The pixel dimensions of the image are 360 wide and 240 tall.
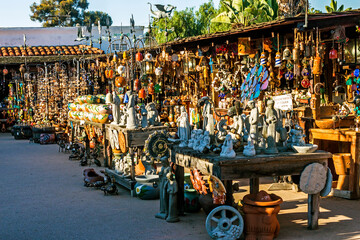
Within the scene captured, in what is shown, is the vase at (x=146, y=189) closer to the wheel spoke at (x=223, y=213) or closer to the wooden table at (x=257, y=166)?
the wooden table at (x=257, y=166)

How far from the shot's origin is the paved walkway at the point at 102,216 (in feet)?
18.0

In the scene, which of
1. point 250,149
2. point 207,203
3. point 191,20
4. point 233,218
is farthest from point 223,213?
point 191,20

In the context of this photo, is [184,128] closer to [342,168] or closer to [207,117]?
[207,117]

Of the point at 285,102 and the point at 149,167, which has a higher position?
the point at 285,102

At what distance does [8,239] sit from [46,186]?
3.24 metres

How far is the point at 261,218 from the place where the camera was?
503cm

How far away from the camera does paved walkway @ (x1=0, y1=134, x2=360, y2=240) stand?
5.48m

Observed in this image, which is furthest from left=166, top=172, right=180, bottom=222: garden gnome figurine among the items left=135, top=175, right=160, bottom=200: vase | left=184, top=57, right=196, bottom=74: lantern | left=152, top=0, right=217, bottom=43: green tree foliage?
left=152, top=0, right=217, bottom=43: green tree foliage

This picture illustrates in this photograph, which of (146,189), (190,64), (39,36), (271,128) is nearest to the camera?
(271,128)

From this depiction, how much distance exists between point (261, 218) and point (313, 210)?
0.73m

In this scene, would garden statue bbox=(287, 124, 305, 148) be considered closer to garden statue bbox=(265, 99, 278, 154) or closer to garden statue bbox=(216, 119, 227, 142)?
garden statue bbox=(265, 99, 278, 154)

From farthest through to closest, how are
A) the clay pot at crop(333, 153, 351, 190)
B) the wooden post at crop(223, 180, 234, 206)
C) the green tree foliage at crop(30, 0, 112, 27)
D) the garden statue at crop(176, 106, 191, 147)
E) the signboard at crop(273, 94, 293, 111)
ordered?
1. the green tree foliage at crop(30, 0, 112, 27)
2. the signboard at crop(273, 94, 293, 111)
3. the clay pot at crop(333, 153, 351, 190)
4. the garden statue at crop(176, 106, 191, 147)
5. the wooden post at crop(223, 180, 234, 206)

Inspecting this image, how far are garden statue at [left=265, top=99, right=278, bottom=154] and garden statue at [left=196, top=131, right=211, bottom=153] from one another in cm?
71

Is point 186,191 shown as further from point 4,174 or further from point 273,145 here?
point 4,174
